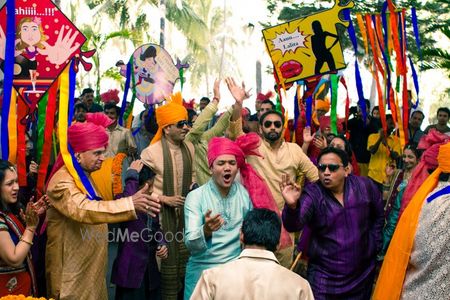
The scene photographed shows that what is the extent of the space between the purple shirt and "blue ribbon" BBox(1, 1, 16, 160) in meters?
2.30

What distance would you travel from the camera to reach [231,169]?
20.6ft

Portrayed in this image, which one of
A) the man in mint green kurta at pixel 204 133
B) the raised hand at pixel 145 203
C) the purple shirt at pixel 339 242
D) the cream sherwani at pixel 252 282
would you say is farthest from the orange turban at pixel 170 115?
the cream sherwani at pixel 252 282

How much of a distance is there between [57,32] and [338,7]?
3.55 metres

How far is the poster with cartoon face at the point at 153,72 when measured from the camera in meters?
10.8

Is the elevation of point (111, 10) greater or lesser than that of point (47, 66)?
greater

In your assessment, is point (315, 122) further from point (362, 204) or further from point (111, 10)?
point (111, 10)

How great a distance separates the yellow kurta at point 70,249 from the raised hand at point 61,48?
1339 mm

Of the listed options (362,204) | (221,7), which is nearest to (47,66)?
(362,204)

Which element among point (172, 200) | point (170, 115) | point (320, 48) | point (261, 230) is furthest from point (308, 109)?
point (261, 230)

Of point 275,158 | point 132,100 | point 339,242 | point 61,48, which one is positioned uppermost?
point 61,48

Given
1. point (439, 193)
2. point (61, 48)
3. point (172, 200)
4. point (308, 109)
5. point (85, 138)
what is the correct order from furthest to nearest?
point (308, 109), point (172, 200), point (61, 48), point (85, 138), point (439, 193)

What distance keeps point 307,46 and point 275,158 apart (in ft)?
7.28

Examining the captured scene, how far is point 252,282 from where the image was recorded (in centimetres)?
406

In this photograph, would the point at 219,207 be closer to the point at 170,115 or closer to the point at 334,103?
the point at 170,115
